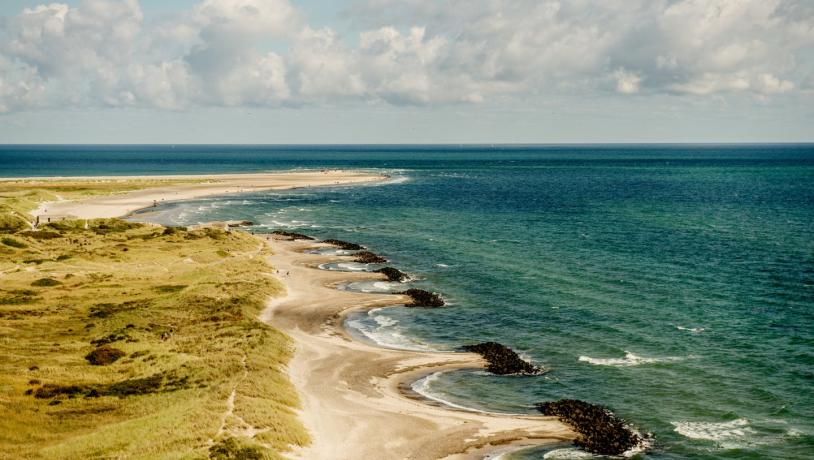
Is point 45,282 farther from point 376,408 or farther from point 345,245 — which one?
point 376,408

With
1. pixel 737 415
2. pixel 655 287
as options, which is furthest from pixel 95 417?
pixel 655 287

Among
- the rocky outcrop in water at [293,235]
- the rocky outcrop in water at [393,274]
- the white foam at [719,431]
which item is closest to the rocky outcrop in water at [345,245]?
the rocky outcrop in water at [293,235]

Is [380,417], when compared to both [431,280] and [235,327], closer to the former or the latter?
[235,327]

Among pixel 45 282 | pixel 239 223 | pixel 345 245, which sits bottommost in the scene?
pixel 345 245

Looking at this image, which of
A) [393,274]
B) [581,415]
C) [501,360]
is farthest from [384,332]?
[393,274]

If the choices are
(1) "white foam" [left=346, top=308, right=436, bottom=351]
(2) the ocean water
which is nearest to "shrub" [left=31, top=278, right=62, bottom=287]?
(2) the ocean water

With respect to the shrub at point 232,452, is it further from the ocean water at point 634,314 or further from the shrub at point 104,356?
the shrub at point 104,356
